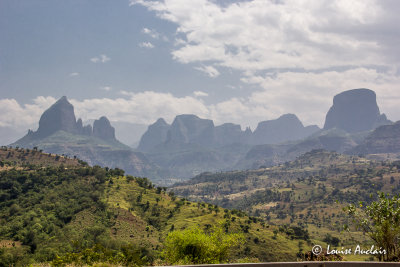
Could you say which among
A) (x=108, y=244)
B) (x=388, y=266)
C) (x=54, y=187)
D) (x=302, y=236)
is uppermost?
(x=388, y=266)

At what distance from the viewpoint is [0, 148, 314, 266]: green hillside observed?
311 feet

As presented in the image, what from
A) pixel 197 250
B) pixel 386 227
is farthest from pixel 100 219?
pixel 386 227

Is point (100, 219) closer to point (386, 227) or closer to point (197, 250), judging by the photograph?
point (197, 250)

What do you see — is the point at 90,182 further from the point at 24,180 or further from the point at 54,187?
the point at 24,180


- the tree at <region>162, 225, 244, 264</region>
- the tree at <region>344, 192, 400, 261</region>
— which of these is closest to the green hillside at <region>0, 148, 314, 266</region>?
the tree at <region>162, 225, 244, 264</region>

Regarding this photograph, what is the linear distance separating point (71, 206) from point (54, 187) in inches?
977

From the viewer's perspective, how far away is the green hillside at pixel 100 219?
9488 centimetres

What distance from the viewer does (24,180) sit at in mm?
151000

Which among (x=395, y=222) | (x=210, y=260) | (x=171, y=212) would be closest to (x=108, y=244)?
(x=171, y=212)

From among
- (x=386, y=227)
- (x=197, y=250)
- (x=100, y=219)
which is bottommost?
(x=100, y=219)

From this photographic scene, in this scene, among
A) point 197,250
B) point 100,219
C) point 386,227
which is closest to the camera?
point 386,227

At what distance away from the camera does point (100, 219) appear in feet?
388

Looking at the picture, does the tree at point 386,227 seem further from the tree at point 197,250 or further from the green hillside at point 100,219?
the green hillside at point 100,219

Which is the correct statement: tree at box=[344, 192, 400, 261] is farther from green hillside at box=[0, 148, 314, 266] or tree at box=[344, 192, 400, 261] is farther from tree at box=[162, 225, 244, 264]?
green hillside at box=[0, 148, 314, 266]
